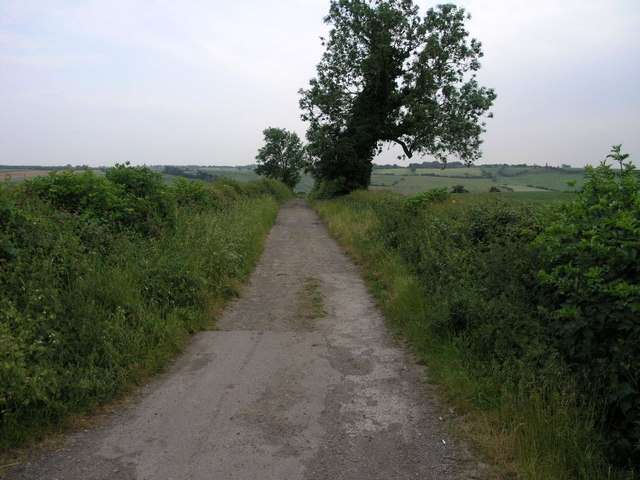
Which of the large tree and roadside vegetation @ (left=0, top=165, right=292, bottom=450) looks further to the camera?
the large tree

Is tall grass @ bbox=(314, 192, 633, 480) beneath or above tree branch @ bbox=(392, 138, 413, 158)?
beneath

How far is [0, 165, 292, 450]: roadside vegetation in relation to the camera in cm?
382

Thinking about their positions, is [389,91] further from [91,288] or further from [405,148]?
[91,288]

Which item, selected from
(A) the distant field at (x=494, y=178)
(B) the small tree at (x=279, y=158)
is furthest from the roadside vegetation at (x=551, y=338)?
(B) the small tree at (x=279, y=158)

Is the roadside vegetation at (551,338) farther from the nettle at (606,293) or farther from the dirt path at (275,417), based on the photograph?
the dirt path at (275,417)

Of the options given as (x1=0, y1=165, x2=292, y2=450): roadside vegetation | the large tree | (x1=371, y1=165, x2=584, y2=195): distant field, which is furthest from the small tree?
(x1=0, y1=165, x2=292, y2=450): roadside vegetation

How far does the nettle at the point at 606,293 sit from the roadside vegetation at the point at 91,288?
4367 millimetres

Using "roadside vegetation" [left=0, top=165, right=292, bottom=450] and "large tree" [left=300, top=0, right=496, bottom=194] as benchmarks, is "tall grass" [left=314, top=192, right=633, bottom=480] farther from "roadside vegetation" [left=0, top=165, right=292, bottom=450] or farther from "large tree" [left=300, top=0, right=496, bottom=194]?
"large tree" [left=300, top=0, right=496, bottom=194]

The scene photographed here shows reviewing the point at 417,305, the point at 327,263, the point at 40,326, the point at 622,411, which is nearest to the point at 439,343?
the point at 417,305

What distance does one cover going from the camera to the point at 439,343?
5371 millimetres

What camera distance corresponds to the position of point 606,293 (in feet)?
11.9

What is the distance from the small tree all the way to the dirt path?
65.5 m

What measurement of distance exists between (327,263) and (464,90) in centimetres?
2231

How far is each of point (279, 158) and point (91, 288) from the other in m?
67.9
